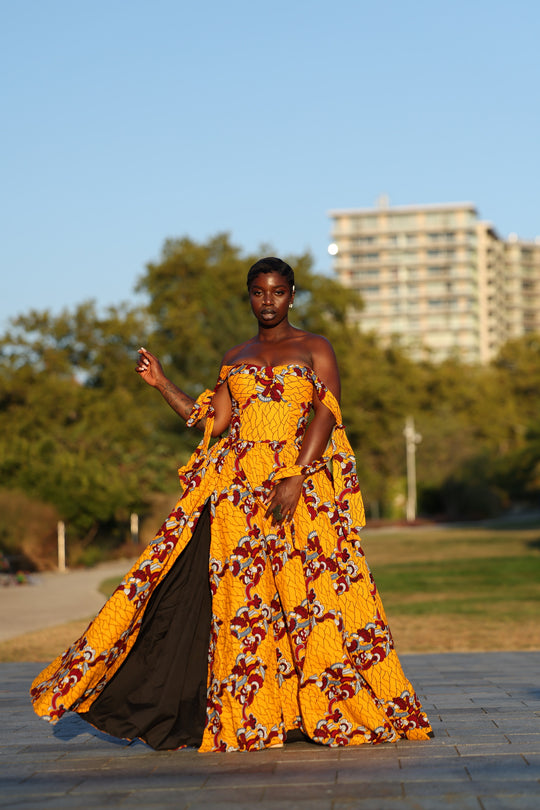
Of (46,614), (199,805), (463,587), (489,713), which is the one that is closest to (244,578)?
(199,805)

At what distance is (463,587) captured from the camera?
18484 mm

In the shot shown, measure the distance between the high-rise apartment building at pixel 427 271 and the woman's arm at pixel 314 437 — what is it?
4753 inches

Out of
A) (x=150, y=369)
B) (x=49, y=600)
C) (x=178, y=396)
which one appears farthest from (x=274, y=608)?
(x=49, y=600)

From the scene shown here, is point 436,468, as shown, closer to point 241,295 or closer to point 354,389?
point 354,389

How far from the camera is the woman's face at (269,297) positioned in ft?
15.4

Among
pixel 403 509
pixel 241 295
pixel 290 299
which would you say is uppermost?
pixel 241 295

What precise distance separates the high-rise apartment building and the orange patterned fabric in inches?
4760

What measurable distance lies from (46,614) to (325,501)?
10.8 meters

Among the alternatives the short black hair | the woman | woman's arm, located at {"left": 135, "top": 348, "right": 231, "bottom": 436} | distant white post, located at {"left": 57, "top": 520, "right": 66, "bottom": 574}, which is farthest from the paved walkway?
distant white post, located at {"left": 57, "top": 520, "right": 66, "bottom": 574}

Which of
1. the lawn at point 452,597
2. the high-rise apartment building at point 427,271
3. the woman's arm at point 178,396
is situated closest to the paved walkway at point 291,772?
the woman's arm at point 178,396

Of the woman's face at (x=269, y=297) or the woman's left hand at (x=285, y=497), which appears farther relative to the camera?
the woman's face at (x=269, y=297)

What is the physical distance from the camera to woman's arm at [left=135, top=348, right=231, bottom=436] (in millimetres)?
4855

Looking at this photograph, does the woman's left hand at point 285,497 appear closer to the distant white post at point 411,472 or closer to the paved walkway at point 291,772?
the paved walkway at point 291,772

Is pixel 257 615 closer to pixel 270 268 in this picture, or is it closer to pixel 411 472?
pixel 270 268
